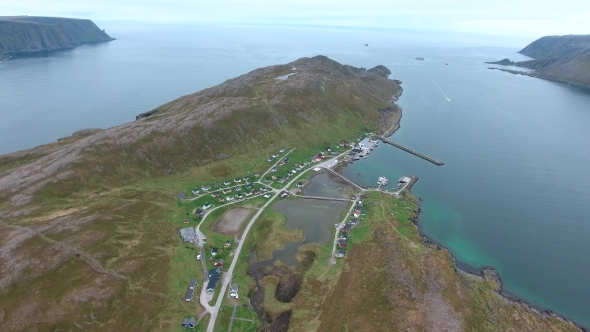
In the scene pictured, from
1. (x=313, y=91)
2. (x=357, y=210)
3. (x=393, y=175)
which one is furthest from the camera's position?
(x=313, y=91)

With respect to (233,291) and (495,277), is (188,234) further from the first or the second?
(495,277)

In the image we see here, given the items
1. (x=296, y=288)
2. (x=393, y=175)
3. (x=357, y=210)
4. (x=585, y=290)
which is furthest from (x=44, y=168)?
(x=585, y=290)

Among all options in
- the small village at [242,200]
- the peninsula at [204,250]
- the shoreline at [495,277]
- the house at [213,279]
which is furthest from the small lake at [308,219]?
the shoreline at [495,277]

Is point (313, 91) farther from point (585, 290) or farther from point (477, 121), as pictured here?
point (585, 290)

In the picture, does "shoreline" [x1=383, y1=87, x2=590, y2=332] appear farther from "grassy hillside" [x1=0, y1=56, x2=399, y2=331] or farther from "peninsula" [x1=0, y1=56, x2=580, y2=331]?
"grassy hillside" [x1=0, y1=56, x2=399, y2=331]

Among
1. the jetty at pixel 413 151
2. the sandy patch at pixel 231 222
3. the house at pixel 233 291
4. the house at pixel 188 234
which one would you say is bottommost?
the sandy patch at pixel 231 222

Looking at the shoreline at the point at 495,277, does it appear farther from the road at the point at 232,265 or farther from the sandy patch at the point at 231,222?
the sandy patch at the point at 231,222

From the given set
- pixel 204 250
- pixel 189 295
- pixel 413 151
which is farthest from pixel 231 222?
pixel 413 151
